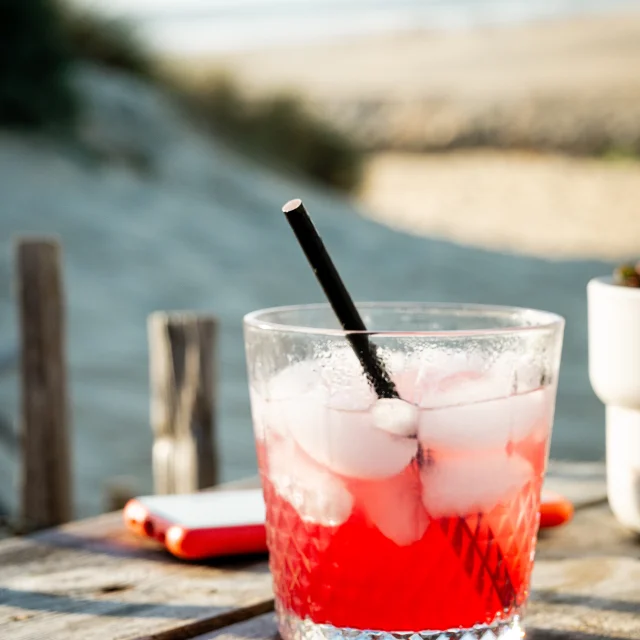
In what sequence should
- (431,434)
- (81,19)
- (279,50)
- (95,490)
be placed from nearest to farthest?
(431,434), (95,490), (81,19), (279,50)

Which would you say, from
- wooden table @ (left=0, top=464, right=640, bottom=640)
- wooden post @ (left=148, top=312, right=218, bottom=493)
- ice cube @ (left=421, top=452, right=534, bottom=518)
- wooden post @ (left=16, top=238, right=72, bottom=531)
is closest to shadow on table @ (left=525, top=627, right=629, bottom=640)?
wooden table @ (left=0, top=464, right=640, bottom=640)

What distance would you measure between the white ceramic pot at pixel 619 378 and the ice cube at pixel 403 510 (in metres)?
0.38

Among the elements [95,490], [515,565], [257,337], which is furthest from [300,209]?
[95,490]

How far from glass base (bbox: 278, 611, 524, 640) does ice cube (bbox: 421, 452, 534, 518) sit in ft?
0.31

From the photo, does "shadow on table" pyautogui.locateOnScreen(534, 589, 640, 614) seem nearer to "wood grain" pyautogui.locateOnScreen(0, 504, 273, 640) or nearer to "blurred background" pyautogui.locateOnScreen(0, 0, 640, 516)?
"wood grain" pyautogui.locateOnScreen(0, 504, 273, 640)

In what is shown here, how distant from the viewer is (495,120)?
2400 cm

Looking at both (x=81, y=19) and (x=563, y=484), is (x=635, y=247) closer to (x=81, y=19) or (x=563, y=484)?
(x=81, y=19)

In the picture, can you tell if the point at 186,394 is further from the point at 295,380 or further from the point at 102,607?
the point at 295,380

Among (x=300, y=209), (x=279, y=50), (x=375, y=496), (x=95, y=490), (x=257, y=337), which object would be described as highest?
(x=279, y=50)

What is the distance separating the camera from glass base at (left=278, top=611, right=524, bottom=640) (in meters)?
0.83

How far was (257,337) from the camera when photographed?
0.91m

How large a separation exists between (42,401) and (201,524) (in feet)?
6.41

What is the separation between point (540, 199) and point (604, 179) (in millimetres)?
1564

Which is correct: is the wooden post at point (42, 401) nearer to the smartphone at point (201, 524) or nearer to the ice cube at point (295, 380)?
the smartphone at point (201, 524)
